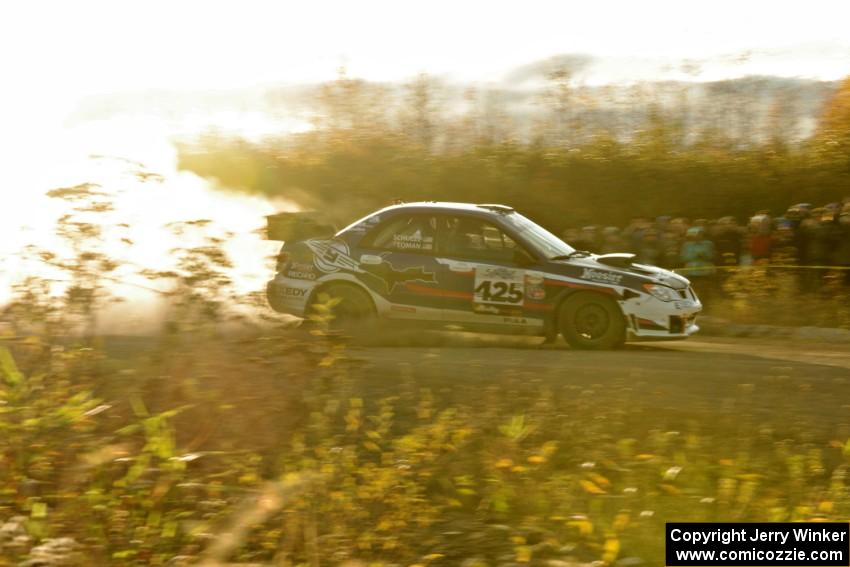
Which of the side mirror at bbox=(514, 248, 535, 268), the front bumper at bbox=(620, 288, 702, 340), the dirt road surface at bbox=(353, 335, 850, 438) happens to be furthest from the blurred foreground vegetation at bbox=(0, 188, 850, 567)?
the side mirror at bbox=(514, 248, 535, 268)

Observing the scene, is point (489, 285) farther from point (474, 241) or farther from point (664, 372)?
point (664, 372)

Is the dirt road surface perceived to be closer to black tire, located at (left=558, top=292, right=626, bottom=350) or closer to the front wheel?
black tire, located at (left=558, top=292, right=626, bottom=350)

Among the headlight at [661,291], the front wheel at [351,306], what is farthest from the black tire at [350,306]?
the headlight at [661,291]

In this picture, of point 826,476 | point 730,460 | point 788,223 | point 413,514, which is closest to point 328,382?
point 413,514

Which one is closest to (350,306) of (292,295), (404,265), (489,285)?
(292,295)

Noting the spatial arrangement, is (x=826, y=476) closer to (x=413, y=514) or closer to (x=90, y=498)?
(x=413, y=514)

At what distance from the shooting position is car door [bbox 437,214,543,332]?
470 inches

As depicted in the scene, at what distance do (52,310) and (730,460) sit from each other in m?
3.94

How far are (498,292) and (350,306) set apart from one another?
1.51 m

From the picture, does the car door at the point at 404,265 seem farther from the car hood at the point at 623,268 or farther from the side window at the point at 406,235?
the car hood at the point at 623,268

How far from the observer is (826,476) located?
20.7 feet

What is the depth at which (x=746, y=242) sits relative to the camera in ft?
54.4

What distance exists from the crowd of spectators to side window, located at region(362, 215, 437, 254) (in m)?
4.68

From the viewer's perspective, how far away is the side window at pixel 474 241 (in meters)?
12.0
